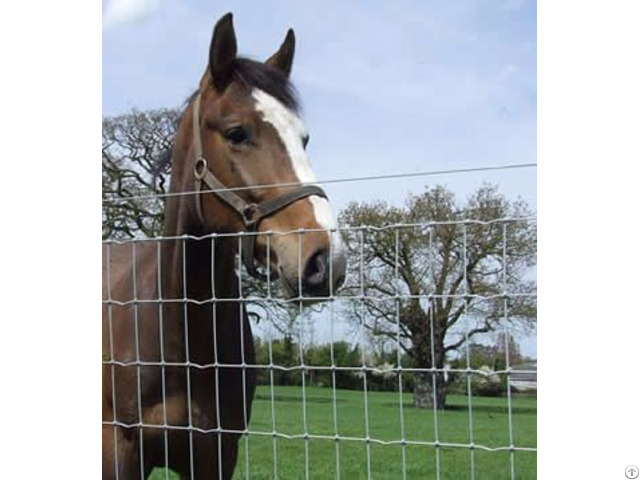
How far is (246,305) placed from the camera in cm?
142

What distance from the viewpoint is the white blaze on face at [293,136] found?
44.9 inches

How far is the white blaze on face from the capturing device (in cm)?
114

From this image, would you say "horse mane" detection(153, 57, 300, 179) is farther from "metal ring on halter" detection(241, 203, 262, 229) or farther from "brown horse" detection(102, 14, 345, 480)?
"metal ring on halter" detection(241, 203, 262, 229)

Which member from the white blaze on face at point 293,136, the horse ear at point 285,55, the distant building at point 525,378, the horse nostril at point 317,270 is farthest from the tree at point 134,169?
the distant building at point 525,378

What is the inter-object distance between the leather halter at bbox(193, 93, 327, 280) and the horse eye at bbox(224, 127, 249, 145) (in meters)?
0.05

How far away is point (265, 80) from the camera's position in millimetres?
1270

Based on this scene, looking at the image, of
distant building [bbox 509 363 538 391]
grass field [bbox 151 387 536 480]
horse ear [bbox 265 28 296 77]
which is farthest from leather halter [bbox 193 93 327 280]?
grass field [bbox 151 387 536 480]

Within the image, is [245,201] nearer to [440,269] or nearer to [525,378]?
[525,378]

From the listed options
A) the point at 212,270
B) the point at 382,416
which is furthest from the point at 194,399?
the point at 382,416

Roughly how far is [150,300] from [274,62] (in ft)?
1.33

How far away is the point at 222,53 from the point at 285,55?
0.16m
